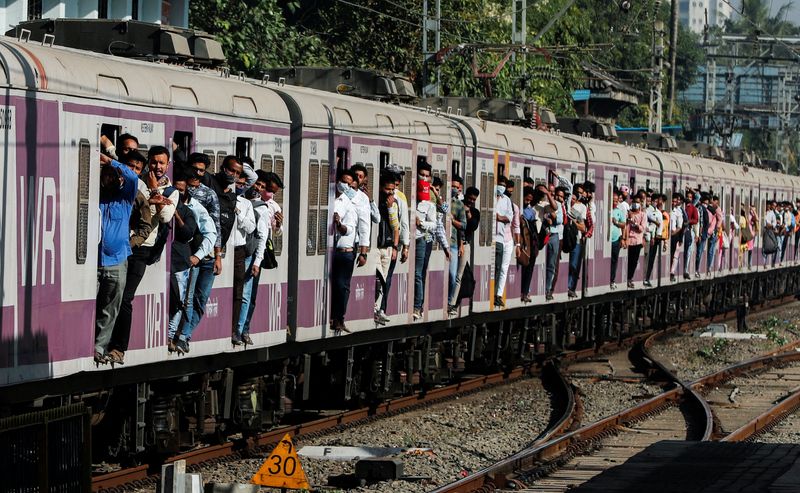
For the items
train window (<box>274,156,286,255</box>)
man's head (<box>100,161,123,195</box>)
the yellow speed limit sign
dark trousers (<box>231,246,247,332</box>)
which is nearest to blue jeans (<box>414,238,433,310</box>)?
train window (<box>274,156,286,255</box>)

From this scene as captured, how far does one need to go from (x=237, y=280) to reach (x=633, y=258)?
16884 mm

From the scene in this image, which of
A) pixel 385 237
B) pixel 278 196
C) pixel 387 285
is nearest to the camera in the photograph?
pixel 278 196

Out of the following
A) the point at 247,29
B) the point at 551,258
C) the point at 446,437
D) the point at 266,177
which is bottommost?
the point at 446,437

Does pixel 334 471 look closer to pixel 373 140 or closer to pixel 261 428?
pixel 261 428

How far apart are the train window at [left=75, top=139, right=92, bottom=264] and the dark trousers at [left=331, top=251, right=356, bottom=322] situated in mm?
5462

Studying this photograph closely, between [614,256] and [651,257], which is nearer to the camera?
[614,256]

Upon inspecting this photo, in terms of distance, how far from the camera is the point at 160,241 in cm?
1252

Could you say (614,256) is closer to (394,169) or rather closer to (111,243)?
(394,169)

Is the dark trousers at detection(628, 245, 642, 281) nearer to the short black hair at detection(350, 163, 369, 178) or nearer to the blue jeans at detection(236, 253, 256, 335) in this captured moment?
the short black hair at detection(350, 163, 369, 178)

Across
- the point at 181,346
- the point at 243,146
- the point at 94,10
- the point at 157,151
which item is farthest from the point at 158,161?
the point at 94,10

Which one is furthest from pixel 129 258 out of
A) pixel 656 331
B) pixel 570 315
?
pixel 656 331

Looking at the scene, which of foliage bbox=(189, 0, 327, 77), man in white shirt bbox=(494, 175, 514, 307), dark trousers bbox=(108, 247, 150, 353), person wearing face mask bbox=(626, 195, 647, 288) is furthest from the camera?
foliage bbox=(189, 0, 327, 77)

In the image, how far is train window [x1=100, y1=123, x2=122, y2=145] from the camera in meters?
12.0

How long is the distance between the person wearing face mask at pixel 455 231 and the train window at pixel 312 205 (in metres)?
4.56
